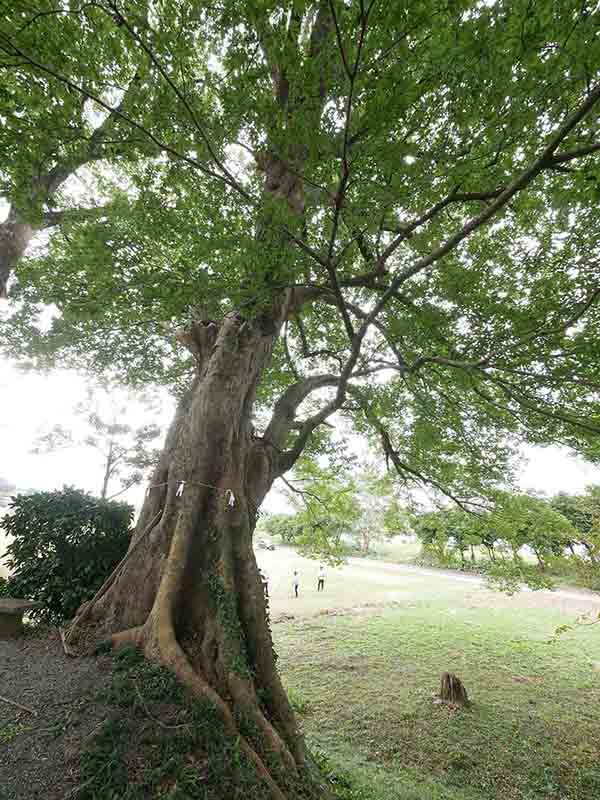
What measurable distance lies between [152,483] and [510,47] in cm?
463

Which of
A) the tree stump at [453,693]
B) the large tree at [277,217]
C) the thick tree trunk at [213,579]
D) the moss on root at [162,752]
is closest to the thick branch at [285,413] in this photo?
the large tree at [277,217]

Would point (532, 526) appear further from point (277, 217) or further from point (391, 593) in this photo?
point (391, 593)

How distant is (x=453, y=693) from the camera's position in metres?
5.62

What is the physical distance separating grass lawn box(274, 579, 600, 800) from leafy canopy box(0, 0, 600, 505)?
399cm

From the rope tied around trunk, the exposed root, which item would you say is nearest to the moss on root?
the exposed root

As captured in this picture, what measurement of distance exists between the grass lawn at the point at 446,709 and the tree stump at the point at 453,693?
0.18 m

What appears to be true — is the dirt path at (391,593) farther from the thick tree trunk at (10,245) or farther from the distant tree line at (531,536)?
the thick tree trunk at (10,245)

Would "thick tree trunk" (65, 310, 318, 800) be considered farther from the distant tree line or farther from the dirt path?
the dirt path

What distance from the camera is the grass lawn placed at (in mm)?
3900

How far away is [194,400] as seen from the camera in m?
4.05

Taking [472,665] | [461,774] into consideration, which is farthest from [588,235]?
[472,665]

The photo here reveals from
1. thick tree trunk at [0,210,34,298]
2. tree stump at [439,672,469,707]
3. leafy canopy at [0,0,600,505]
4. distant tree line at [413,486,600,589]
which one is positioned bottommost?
tree stump at [439,672,469,707]

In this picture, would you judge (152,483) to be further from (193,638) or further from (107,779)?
(107,779)

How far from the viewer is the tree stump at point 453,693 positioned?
5.57m
